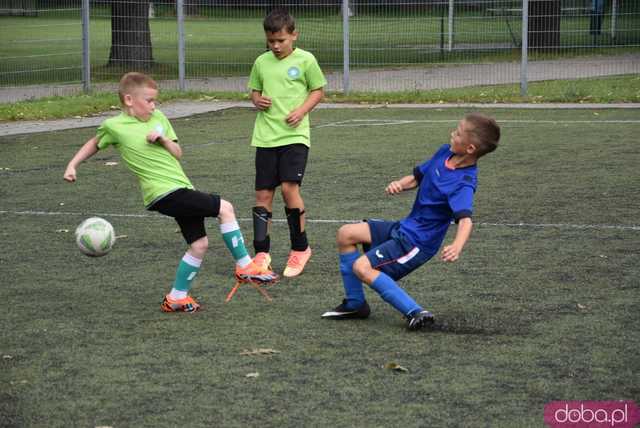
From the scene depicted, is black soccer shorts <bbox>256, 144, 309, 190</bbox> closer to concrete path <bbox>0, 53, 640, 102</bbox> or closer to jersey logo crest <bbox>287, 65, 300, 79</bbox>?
jersey logo crest <bbox>287, 65, 300, 79</bbox>

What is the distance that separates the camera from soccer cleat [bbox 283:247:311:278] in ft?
26.5

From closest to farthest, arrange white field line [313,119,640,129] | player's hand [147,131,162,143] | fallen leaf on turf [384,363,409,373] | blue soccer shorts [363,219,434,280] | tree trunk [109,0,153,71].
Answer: fallen leaf on turf [384,363,409,373], blue soccer shorts [363,219,434,280], player's hand [147,131,162,143], white field line [313,119,640,129], tree trunk [109,0,153,71]

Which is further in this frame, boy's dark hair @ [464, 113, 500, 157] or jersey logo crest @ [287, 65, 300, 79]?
jersey logo crest @ [287, 65, 300, 79]

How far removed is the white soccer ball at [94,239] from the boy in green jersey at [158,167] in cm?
30

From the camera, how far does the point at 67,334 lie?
662 cm

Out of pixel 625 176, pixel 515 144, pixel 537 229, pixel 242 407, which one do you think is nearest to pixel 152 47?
pixel 515 144

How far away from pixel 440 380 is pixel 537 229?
3.89 m

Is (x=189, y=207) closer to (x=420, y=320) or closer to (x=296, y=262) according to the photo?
(x=296, y=262)

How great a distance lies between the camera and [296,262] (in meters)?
8.17

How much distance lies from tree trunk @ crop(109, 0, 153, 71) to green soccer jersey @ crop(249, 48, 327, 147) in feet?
49.5


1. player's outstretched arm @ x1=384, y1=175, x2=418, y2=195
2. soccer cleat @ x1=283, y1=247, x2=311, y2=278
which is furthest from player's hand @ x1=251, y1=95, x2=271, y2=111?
player's outstretched arm @ x1=384, y1=175, x2=418, y2=195

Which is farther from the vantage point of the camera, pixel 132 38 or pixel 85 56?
pixel 132 38

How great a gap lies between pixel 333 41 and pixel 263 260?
47.6 feet

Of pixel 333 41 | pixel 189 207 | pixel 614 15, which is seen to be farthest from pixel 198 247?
pixel 614 15
